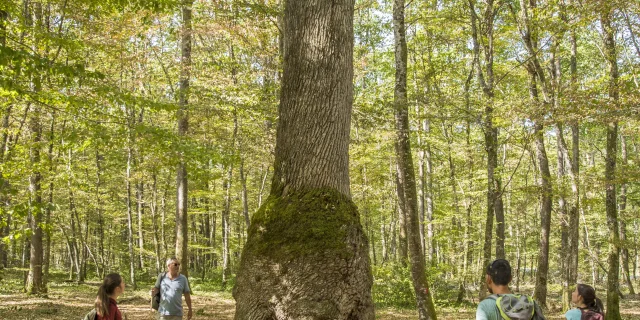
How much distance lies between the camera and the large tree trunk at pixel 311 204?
359cm

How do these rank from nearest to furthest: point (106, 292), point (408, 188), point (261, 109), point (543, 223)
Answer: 1. point (106, 292)
2. point (408, 188)
3. point (261, 109)
4. point (543, 223)

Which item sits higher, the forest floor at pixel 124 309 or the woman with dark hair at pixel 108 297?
the woman with dark hair at pixel 108 297

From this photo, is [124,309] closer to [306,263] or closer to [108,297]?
[108,297]

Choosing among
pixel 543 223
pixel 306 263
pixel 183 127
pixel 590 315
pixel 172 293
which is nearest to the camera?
pixel 306 263

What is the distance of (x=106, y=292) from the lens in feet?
12.4

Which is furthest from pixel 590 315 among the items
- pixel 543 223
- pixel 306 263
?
pixel 543 223

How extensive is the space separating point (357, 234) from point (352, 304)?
61 centimetres

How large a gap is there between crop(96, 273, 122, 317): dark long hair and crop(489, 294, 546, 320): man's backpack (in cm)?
310

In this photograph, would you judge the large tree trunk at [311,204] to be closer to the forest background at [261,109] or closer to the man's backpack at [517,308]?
the man's backpack at [517,308]

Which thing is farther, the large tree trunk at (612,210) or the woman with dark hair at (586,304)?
the large tree trunk at (612,210)

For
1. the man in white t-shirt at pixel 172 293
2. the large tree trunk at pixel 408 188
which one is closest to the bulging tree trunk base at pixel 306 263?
the man in white t-shirt at pixel 172 293

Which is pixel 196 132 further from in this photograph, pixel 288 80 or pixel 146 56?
pixel 288 80

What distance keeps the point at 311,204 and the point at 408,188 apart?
568cm

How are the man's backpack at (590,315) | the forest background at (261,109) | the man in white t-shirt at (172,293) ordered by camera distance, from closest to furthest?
the man's backpack at (590,315) → the man in white t-shirt at (172,293) → the forest background at (261,109)
